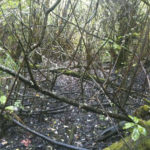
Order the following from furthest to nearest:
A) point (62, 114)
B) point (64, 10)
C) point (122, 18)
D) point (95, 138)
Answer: point (122, 18) → point (64, 10) → point (62, 114) → point (95, 138)

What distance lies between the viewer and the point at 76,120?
10.9 ft

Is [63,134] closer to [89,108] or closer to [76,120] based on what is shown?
[76,120]

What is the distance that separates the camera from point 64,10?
3771mm

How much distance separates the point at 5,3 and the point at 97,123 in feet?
8.50

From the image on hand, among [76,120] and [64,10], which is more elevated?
[64,10]

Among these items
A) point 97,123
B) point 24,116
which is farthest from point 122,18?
point 24,116

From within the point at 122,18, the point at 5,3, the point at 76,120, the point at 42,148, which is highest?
the point at 122,18

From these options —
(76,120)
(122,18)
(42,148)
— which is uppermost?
(122,18)

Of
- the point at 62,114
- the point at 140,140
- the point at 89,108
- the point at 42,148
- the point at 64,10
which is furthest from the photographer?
the point at 64,10

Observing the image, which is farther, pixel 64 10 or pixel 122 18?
pixel 122 18

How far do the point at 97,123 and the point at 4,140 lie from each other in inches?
61.4

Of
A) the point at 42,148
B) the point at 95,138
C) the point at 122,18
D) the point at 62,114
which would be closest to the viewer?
the point at 42,148

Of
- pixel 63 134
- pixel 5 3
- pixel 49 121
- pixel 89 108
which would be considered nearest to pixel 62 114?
pixel 49 121

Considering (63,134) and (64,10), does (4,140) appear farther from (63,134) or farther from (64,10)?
(64,10)
